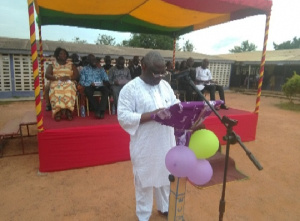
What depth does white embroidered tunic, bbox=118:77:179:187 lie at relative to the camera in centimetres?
200

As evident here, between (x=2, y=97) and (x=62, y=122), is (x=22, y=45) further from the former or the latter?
(x=62, y=122)

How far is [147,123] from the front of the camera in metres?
2.09

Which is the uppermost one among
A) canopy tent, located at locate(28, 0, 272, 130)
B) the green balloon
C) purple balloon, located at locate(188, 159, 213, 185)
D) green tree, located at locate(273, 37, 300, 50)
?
green tree, located at locate(273, 37, 300, 50)

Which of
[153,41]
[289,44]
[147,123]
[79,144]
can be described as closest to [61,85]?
[79,144]

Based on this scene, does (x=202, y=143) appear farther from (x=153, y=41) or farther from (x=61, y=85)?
(x=153, y=41)

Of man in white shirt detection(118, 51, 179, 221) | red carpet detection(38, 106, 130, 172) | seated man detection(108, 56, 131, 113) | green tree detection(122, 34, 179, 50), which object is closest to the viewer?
man in white shirt detection(118, 51, 179, 221)

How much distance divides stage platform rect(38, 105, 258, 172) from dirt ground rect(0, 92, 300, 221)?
143mm

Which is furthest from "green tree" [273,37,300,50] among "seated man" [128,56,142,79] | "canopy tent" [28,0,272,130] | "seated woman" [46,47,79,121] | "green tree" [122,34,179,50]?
"seated woman" [46,47,79,121]

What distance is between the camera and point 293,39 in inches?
1911

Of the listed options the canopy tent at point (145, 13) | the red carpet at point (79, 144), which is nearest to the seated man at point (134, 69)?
the canopy tent at point (145, 13)

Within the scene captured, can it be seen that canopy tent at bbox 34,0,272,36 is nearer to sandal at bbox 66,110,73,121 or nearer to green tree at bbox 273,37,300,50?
sandal at bbox 66,110,73,121

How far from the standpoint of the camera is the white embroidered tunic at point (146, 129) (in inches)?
78.9

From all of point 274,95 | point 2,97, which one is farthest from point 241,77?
point 2,97

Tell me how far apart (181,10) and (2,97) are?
35.1 ft
